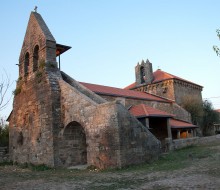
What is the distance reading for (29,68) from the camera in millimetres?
15188

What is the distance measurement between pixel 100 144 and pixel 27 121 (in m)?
6.06

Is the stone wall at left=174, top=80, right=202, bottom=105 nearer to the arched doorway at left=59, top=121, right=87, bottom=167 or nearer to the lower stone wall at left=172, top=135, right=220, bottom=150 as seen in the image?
the lower stone wall at left=172, top=135, right=220, bottom=150

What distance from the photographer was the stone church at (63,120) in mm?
10227

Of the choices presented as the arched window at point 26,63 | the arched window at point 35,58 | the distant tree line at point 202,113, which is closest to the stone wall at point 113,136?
the arched window at point 35,58

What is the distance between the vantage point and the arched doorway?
1220 centimetres

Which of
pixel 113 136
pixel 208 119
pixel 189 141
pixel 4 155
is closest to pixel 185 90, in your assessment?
pixel 208 119

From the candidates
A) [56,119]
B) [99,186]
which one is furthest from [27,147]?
[99,186]

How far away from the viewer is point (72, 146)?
41.0 feet

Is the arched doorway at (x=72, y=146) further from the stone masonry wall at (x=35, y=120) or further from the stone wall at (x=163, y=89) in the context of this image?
the stone wall at (x=163, y=89)

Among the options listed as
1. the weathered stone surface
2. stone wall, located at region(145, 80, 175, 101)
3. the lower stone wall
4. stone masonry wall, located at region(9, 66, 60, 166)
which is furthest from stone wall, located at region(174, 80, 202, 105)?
stone masonry wall, located at region(9, 66, 60, 166)

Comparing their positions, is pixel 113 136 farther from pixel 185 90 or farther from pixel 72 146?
pixel 185 90

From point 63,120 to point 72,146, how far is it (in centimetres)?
135

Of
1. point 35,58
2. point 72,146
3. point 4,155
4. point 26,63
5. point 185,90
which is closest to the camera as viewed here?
point 72,146

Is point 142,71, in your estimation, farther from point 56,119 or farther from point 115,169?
point 115,169
